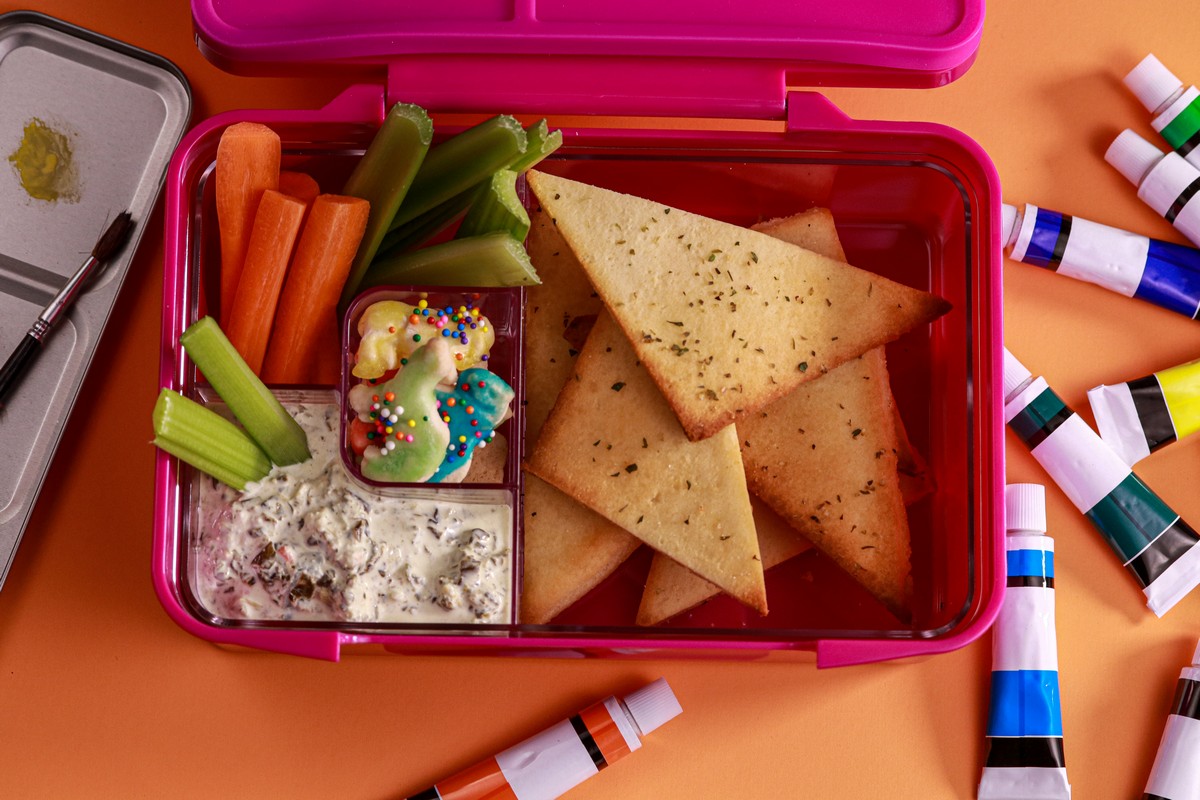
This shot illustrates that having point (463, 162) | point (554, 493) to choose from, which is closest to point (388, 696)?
point (554, 493)

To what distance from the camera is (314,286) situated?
119cm

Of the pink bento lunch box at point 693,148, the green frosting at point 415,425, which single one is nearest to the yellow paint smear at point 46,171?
the pink bento lunch box at point 693,148

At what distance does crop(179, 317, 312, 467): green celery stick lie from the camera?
1.13m

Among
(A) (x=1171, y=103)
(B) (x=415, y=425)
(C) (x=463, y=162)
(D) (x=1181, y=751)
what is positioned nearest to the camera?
(B) (x=415, y=425)

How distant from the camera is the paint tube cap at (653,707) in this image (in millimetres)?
1308

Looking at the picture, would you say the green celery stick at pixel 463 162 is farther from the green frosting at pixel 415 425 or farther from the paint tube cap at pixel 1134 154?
the paint tube cap at pixel 1134 154

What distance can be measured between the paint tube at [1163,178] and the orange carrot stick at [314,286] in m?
0.98

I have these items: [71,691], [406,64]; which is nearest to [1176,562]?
[406,64]

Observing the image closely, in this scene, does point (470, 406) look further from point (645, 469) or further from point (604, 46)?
point (604, 46)

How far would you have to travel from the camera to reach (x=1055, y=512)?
139 centimetres

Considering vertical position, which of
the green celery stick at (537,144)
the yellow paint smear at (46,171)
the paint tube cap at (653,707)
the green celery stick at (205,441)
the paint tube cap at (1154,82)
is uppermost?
the paint tube cap at (1154,82)

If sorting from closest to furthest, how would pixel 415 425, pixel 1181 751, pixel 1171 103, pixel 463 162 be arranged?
1. pixel 415 425
2. pixel 463 162
3. pixel 1181 751
4. pixel 1171 103

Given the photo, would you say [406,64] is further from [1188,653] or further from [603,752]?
[1188,653]

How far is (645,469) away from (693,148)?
0.39 m
